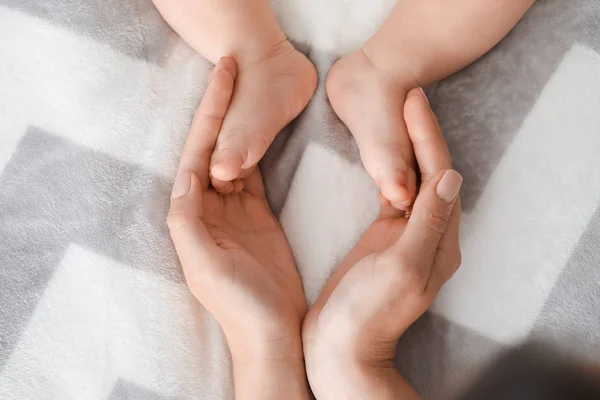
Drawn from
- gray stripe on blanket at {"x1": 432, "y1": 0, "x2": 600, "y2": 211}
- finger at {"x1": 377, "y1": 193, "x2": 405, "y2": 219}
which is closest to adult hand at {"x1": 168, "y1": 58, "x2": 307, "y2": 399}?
finger at {"x1": 377, "y1": 193, "x2": 405, "y2": 219}

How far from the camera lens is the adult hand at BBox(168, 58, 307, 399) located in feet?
2.11

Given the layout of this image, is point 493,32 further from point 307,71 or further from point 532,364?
point 532,364

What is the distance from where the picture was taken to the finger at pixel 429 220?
62 cm

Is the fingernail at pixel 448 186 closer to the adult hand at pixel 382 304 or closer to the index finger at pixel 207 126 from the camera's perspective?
the adult hand at pixel 382 304

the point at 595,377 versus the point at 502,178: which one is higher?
the point at 502,178

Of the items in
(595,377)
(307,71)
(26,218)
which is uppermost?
(307,71)

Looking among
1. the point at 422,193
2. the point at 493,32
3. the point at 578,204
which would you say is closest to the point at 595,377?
the point at 578,204

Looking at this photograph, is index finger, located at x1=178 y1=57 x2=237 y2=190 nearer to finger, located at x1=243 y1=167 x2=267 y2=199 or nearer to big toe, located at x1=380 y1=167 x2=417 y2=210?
finger, located at x1=243 y1=167 x2=267 y2=199

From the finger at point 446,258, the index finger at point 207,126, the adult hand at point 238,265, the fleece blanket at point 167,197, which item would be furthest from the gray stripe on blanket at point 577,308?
the index finger at point 207,126

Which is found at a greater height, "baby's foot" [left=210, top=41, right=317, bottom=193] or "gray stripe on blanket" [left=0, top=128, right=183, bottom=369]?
"baby's foot" [left=210, top=41, right=317, bottom=193]

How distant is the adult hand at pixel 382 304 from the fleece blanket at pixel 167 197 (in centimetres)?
7

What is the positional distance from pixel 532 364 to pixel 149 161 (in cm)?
50

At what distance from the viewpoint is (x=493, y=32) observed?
0.74 m

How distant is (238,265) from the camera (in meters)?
0.65
